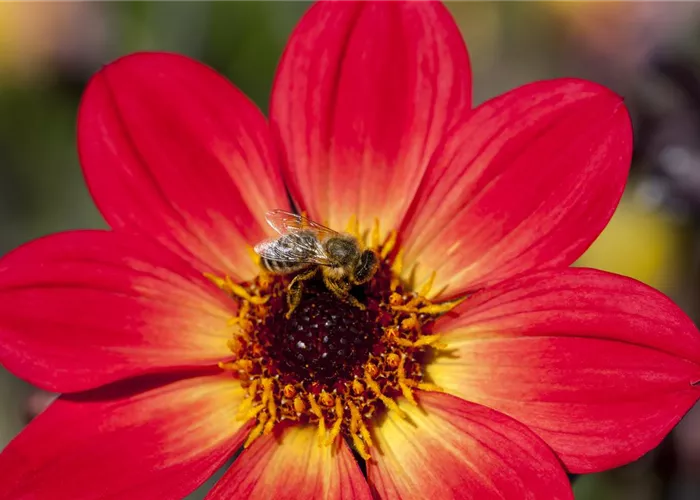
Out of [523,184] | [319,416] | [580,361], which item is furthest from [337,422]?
[523,184]

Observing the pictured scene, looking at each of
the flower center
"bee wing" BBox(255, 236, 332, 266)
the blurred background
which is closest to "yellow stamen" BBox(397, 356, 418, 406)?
the flower center

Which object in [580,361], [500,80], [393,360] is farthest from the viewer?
[500,80]

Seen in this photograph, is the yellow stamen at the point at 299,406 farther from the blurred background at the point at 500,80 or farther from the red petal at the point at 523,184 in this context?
the blurred background at the point at 500,80

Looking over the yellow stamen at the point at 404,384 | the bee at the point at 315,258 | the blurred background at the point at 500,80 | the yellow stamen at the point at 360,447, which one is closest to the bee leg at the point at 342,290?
the bee at the point at 315,258

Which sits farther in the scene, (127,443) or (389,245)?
(389,245)

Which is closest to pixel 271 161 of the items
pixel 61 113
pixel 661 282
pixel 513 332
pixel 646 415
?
pixel 513 332

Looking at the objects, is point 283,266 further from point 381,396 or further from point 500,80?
point 500,80

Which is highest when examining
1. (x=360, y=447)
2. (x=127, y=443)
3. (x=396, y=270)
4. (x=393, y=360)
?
(x=396, y=270)
